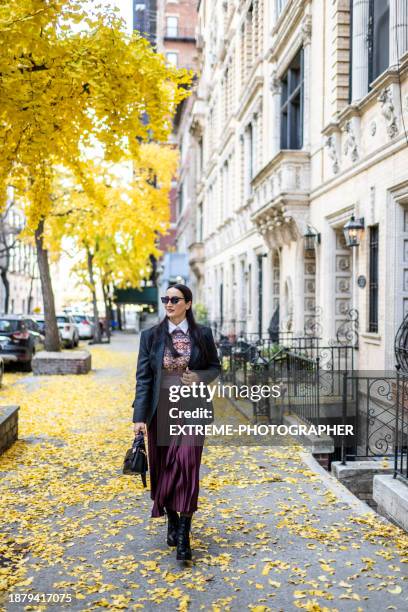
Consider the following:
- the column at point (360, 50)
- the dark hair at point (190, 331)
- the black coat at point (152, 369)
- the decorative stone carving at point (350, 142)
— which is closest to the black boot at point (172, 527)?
the black coat at point (152, 369)

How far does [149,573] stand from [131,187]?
75.6 feet

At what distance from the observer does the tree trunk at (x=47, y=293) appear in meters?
21.0

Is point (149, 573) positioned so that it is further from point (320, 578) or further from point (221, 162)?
point (221, 162)

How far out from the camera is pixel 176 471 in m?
5.16

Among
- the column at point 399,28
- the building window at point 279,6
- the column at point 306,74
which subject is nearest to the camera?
the column at point 399,28

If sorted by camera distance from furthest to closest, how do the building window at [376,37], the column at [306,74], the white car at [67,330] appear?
the white car at [67,330] < the column at [306,74] < the building window at [376,37]

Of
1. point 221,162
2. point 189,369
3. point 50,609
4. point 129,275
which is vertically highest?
point 221,162

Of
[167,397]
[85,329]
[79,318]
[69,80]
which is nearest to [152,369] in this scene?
[167,397]

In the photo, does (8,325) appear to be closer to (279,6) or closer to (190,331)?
(279,6)

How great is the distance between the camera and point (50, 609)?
14.3 feet

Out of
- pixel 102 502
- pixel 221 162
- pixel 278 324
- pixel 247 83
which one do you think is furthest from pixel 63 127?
pixel 221 162

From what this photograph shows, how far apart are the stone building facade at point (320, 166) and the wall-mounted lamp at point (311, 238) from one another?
0.10 feet

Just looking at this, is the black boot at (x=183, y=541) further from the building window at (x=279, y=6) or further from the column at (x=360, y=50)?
the building window at (x=279, y=6)

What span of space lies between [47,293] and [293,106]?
347 inches
